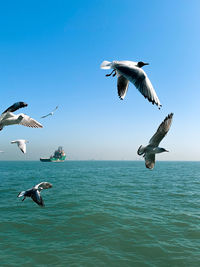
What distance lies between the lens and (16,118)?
3.17m

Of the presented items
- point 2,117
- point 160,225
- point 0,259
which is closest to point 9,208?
point 0,259

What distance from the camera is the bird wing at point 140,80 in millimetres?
2271

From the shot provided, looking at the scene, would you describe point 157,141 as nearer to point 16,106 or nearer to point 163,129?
point 163,129

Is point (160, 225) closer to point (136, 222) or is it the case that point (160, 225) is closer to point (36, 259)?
point (136, 222)

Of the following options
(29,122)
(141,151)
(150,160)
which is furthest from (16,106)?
(150,160)

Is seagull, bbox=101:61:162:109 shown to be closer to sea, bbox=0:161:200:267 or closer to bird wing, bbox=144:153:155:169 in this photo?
bird wing, bbox=144:153:155:169

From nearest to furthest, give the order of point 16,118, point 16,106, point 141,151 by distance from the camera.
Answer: point 16,106, point 16,118, point 141,151

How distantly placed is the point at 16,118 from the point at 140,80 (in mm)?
1892

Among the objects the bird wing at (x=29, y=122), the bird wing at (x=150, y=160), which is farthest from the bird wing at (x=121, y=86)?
the bird wing at (x=29, y=122)

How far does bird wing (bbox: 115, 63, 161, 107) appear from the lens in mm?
2271

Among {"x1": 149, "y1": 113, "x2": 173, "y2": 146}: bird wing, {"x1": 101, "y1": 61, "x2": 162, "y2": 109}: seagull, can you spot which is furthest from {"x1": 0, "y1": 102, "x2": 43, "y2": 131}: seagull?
{"x1": 149, "y1": 113, "x2": 173, "y2": 146}: bird wing

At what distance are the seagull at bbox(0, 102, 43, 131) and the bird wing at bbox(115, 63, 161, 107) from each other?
133cm

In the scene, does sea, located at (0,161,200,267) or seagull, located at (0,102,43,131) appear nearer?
seagull, located at (0,102,43,131)

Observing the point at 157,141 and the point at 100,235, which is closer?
the point at 157,141
